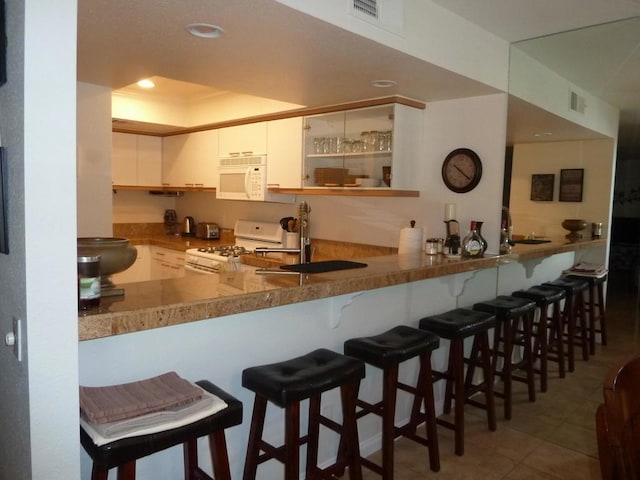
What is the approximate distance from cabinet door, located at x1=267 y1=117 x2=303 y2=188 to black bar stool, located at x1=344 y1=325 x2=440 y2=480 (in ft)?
5.87

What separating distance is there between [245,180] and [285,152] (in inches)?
21.2

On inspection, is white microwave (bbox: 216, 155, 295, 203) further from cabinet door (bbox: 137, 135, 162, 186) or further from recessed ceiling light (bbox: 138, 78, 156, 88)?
cabinet door (bbox: 137, 135, 162, 186)

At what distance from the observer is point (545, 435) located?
294 centimetres

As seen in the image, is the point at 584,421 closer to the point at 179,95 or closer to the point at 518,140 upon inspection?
the point at 518,140

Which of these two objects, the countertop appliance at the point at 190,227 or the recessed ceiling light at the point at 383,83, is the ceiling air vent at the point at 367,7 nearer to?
the recessed ceiling light at the point at 383,83

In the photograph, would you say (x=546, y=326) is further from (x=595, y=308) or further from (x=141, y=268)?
(x=141, y=268)

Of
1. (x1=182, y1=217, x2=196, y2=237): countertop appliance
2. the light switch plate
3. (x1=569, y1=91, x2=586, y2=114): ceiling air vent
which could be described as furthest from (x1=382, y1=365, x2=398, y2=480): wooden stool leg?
(x1=182, y1=217, x2=196, y2=237): countertop appliance

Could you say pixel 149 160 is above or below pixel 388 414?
above

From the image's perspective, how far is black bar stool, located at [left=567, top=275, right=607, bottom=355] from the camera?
3242mm

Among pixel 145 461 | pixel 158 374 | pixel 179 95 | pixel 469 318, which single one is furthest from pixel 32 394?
pixel 179 95

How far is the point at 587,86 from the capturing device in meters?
3.13

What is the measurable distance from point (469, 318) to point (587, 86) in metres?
1.71

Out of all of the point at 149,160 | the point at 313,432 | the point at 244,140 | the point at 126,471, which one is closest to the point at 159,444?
the point at 126,471

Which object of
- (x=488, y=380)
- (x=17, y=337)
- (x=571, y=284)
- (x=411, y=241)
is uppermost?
(x=411, y=241)
